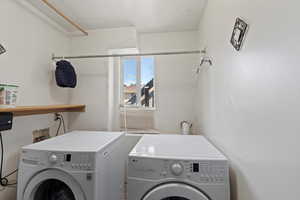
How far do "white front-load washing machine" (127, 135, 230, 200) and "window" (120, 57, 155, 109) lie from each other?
144 centimetres

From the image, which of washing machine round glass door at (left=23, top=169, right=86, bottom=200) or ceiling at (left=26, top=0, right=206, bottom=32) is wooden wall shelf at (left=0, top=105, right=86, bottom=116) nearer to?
washing machine round glass door at (left=23, top=169, right=86, bottom=200)

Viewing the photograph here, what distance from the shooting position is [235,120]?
2.77 ft

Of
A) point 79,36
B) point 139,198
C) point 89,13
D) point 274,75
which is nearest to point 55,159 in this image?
point 139,198

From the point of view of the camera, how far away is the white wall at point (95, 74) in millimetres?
2166

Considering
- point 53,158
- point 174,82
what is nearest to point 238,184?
point 53,158

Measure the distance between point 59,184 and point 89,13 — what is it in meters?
1.87

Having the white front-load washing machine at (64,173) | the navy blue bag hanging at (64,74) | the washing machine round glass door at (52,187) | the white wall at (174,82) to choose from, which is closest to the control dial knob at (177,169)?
the white front-load washing machine at (64,173)

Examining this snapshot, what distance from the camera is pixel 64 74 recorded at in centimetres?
184

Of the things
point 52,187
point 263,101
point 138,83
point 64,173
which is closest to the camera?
point 263,101

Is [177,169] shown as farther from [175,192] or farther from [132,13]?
[132,13]

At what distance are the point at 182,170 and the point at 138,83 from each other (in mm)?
1727

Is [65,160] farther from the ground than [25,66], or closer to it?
closer to it

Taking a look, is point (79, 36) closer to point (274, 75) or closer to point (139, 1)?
point (139, 1)

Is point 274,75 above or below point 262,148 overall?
above
